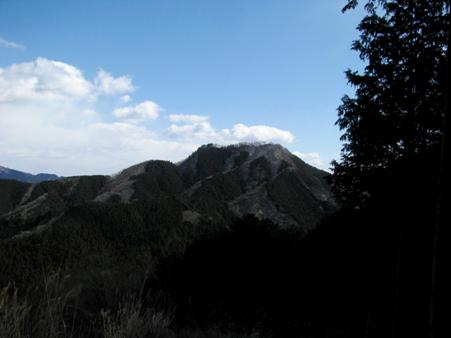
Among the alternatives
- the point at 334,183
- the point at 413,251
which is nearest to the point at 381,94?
the point at 334,183

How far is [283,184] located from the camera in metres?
184

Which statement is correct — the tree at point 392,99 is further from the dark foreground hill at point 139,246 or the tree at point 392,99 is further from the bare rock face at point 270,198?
the bare rock face at point 270,198

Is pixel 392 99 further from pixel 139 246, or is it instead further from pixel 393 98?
pixel 139 246

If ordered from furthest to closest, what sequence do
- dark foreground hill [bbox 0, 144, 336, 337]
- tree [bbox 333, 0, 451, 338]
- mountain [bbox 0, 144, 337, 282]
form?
mountain [bbox 0, 144, 337, 282] < tree [bbox 333, 0, 451, 338] < dark foreground hill [bbox 0, 144, 336, 337]

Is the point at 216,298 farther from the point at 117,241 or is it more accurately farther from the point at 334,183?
the point at 117,241

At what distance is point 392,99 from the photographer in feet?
31.2

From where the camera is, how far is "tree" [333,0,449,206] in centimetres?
819

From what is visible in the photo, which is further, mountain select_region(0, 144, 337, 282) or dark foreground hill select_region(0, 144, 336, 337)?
mountain select_region(0, 144, 337, 282)

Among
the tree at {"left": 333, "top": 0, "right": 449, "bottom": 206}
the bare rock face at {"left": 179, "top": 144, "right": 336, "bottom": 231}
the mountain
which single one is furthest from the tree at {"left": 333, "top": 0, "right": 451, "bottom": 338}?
the bare rock face at {"left": 179, "top": 144, "right": 336, "bottom": 231}

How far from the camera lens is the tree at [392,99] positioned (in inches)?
322

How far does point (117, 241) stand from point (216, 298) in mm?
115670

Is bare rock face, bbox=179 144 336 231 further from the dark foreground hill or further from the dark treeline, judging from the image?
the dark treeline

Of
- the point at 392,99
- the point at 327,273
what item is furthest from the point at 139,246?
the point at 392,99

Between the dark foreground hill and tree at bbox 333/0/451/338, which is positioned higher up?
tree at bbox 333/0/451/338
